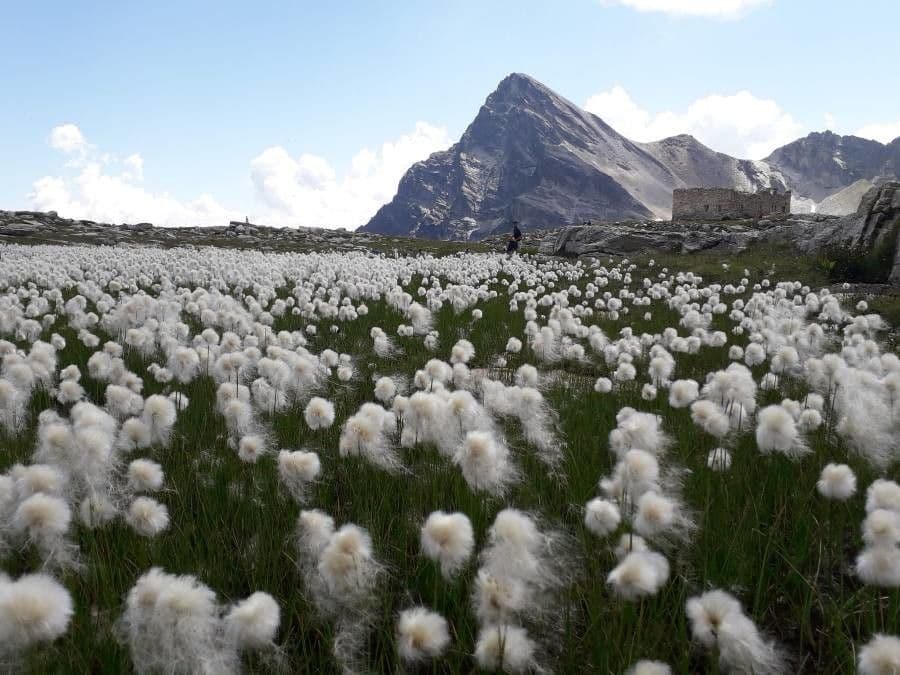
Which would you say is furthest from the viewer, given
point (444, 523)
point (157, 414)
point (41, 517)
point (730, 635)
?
point (157, 414)

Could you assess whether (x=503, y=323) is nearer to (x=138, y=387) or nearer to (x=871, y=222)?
(x=138, y=387)

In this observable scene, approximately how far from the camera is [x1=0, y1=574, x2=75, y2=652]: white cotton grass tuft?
1.67 metres

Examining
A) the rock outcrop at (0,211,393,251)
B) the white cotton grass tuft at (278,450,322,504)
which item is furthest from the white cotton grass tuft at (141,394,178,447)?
the rock outcrop at (0,211,393,251)

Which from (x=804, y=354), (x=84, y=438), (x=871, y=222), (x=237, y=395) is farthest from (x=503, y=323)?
(x=871, y=222)

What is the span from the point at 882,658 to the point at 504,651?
3.43 ft

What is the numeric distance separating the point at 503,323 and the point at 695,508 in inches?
259

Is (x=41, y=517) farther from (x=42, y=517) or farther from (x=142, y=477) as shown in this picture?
(x=142, y=477)

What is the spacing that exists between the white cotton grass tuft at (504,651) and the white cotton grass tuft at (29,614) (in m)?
1.24

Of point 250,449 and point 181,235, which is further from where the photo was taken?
point 181,235

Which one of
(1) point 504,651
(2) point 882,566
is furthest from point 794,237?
(1) point 504,651

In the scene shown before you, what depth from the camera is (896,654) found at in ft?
5.33

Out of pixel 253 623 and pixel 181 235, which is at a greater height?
pixel 181 235

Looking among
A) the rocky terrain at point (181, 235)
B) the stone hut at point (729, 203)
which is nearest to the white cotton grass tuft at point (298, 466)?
the rocky terrain at point (181, 235)

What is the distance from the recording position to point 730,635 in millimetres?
1802
